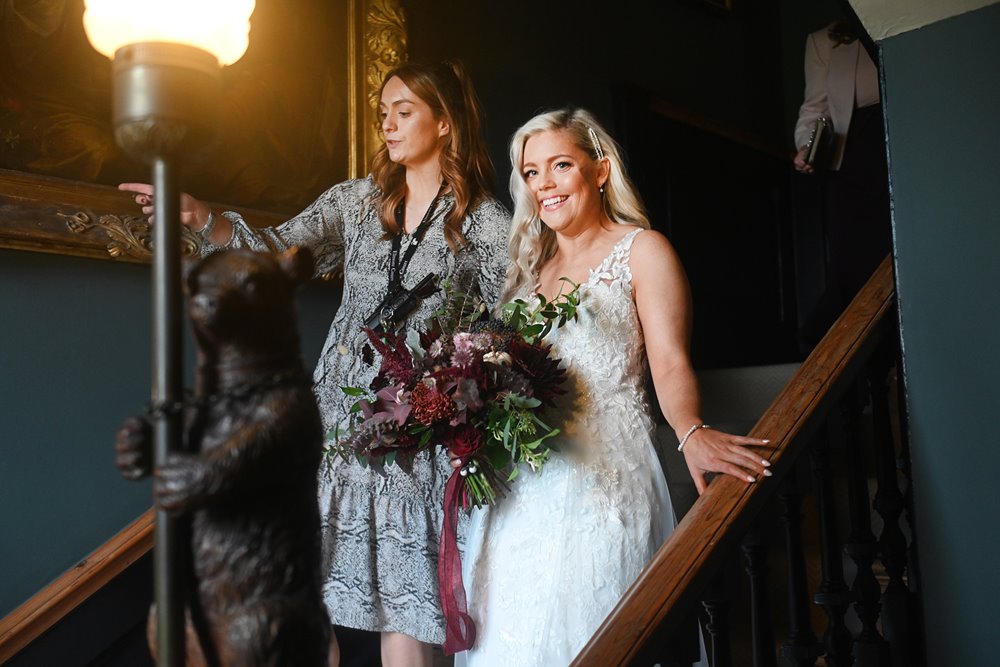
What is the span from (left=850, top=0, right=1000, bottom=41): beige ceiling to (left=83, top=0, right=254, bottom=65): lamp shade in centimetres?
222

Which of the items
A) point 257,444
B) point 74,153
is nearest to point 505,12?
point 74,153

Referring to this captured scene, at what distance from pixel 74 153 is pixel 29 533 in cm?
125

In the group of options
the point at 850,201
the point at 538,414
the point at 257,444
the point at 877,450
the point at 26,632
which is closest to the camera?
the point at 257,444

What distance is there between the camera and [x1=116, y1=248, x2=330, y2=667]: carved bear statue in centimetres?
88

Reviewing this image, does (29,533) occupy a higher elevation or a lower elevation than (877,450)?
lower

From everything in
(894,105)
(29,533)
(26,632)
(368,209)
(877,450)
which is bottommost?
(26,632)

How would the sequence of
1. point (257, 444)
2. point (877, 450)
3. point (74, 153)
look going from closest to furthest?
1. point (257, 444)
2. point (877, 450)
3. point (74, 153)

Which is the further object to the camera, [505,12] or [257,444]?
[505,12]

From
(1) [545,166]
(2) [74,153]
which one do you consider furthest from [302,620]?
(2) [74,153]

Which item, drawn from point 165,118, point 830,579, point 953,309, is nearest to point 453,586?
point 830,579

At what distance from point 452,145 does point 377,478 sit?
1.06m

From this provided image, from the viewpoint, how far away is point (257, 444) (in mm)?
893

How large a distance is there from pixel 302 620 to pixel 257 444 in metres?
0.17

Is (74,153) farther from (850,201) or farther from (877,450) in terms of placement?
(850,201)
